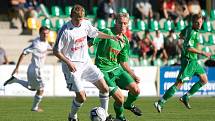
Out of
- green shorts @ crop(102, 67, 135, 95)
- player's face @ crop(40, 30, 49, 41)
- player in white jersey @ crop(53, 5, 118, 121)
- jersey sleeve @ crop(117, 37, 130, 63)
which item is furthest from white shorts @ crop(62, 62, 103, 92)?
player's face @ crop(40, 30, 49, 41)

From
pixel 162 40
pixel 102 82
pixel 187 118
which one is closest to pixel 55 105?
pixel 187 118

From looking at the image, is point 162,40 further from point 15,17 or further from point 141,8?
point 15,17

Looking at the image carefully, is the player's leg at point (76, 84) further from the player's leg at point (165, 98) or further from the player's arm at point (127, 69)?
the player's leg at point (165, 98)

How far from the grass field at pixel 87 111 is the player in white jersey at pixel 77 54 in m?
2.28

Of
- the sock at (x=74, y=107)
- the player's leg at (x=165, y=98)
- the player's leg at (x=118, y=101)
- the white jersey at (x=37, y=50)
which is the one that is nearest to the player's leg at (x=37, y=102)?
the white jersey at (x=37, y=50)

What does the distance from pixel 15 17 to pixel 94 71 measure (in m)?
19.1

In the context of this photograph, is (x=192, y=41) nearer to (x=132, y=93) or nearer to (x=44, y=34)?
(x=44, y=34)

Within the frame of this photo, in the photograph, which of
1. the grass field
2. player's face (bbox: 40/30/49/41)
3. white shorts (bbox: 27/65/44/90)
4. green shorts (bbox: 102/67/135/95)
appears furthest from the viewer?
white shorts (bbox: 27/65/44/90)

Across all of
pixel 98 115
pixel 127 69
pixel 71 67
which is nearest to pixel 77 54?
pixel 71 67

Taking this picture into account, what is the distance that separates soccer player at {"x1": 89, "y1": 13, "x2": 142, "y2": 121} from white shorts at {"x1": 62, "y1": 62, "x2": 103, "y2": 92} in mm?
780

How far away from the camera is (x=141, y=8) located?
34.4m

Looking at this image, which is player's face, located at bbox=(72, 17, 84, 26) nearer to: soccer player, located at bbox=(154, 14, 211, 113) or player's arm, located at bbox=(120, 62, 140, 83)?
player's arm, located at bbox=(120, 62, 140, 83)

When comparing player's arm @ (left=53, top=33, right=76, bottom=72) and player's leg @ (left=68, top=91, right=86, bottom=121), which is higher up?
player's arm @ (left=53, top=33, right=76, bottom=72)

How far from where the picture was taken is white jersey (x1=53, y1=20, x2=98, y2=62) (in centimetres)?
1412
